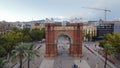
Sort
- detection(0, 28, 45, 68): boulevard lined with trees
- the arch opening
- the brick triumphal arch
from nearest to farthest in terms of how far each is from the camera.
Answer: detection(0, 28, 45, 68): boulevard lined with trees < the brick triumphal arch < the arch opening

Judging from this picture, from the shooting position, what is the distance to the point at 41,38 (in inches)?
5807

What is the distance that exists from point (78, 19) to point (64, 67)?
24.4m

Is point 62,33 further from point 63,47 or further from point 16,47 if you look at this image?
point 16,47

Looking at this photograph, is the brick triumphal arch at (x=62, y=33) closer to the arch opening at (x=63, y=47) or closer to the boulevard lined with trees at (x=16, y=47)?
Answer: the arch opening at (x=63, y=47)

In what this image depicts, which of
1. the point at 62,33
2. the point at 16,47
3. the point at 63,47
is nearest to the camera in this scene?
the point at 16,47

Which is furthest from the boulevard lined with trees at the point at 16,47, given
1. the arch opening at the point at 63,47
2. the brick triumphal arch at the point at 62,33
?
the arch opening at the point at 63,47

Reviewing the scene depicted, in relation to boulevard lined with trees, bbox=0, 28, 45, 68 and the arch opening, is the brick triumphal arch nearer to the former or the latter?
the arch opening

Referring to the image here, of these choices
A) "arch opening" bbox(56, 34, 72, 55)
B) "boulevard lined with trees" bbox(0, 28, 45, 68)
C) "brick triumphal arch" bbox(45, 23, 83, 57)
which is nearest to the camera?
"boulevard lined with trees" bbox(0, 28, 45, 68)

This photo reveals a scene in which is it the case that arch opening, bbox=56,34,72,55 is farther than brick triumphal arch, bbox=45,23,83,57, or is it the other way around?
arch opening, bbox=56,34,72,55

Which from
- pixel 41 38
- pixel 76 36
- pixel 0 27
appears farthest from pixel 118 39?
pixel 0 27

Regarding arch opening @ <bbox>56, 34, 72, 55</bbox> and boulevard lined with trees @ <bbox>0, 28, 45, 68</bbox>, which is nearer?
boulevard lined with trees @ <bbox>0, 28, 45, 68</bbox>

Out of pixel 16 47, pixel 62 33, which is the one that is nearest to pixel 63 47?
pixel 62 33

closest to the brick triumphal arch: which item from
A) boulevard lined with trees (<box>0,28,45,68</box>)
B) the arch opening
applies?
the arch opening

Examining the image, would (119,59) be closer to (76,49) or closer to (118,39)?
(118,39)
